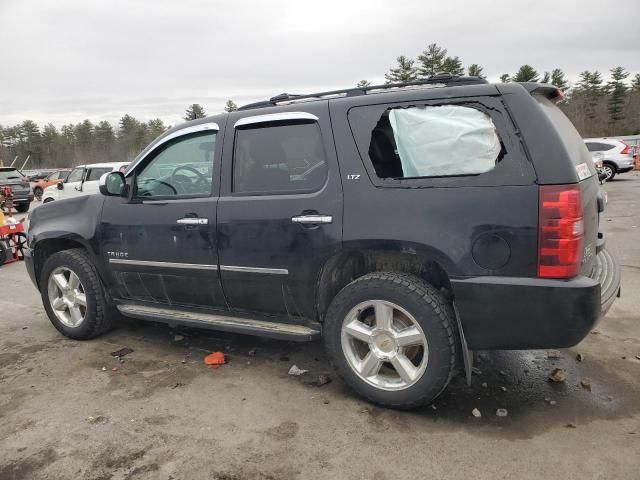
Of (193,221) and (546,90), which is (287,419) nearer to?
(193,221)

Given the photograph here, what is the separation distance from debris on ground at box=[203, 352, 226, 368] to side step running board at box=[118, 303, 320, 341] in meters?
0.33

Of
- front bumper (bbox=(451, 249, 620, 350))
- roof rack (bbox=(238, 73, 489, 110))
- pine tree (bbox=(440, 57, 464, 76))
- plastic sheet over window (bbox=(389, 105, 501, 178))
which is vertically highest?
pine tree (bbox=(440, 57, 464, 76))


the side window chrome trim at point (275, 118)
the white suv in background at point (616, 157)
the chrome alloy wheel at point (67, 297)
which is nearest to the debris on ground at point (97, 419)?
the chrome alloy wheel at point (67, 297)

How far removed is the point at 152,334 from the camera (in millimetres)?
4621

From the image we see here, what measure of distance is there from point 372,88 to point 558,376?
2366mm

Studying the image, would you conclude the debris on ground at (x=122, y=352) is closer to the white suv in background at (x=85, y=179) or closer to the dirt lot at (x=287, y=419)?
the dirt lot at (x=287, y=419)

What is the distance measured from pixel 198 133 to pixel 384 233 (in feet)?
5.81

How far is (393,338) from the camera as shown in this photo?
2922 millimetres

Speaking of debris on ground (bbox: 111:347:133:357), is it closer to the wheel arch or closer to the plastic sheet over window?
the wheel arch

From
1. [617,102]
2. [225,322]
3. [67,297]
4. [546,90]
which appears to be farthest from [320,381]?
[617,102]

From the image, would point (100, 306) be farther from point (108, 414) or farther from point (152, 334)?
point (108, 414)

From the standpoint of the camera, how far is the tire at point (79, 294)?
4270mm

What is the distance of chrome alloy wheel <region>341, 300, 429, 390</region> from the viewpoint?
114 inches

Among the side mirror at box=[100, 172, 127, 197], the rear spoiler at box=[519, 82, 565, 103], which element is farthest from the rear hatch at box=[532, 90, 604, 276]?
the side mirror at box=[100, 172, 127, 197]
